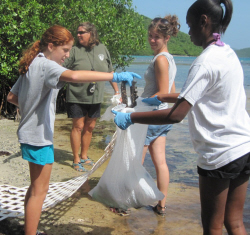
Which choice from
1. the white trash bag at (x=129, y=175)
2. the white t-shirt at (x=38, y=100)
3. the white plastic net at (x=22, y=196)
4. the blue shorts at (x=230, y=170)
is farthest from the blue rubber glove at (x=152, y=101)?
the blue shorts at (x=230, y=170)

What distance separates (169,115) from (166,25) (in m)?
1.62

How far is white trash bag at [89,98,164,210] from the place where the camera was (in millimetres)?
2896

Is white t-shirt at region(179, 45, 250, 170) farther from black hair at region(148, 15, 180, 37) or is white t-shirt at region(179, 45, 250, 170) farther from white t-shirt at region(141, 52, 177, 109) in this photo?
black hair at region(148, 15, 180, 37)

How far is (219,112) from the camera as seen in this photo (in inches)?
75.2

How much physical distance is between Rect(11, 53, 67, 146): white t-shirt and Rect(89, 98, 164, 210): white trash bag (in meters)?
0.62

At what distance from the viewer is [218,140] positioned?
75.2 inches

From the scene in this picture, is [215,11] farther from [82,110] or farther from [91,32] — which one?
[82,110]

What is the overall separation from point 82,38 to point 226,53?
2982mm

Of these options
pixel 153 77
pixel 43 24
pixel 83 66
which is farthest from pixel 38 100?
pixel 43 24

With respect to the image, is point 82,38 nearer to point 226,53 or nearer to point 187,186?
point 187,186

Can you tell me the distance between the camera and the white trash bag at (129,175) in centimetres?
290

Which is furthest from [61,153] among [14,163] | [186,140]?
[186,140]

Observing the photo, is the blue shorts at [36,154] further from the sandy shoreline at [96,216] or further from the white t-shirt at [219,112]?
the white t-shirt at [219,112]

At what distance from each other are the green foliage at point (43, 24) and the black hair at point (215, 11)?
210 inches
